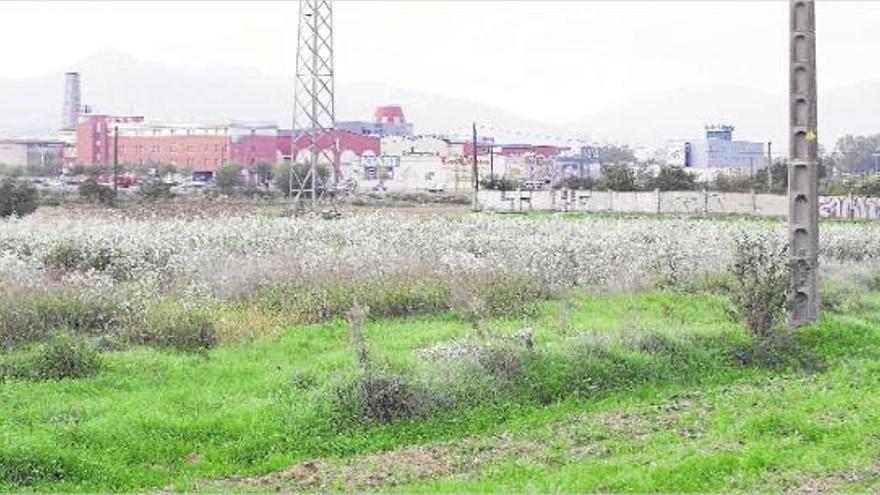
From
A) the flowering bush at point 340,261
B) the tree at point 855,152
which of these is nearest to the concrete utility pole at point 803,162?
the flowering bush at point 340,261

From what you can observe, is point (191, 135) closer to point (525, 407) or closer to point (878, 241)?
point (878, 241)

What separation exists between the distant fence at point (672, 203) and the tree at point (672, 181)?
7.26 metres

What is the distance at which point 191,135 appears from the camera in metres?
109

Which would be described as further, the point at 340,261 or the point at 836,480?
the point at 340,261

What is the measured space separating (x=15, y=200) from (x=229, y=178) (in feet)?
121

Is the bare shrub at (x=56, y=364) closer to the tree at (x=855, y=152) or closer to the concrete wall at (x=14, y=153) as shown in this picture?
the concrete wall at (x=14, y=153)

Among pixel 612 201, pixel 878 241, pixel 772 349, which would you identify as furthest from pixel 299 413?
pixel 612 201

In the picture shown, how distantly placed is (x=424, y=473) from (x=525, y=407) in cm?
285

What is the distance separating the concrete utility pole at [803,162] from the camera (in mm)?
18016

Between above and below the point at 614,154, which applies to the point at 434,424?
below

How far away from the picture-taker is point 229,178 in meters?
82.6

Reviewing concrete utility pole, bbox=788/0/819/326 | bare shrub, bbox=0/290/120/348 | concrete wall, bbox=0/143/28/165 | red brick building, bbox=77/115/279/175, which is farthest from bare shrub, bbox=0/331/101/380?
concrete wall, bbox=0/143/28/165

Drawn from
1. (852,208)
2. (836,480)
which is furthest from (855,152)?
(836,480)

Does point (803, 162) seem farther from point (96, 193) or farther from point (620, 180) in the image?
point (620, 180)
